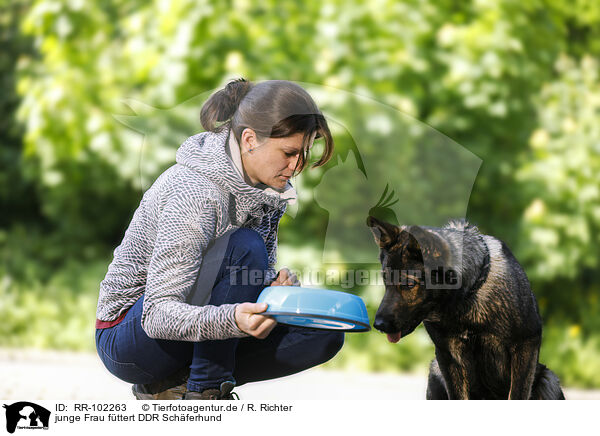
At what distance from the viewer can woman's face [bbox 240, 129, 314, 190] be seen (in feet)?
7.69

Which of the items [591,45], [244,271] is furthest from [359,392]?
[591,45]

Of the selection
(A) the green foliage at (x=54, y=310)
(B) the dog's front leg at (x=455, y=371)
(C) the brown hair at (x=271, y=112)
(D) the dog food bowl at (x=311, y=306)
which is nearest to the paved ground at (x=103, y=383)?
(A) the green foliage at (x=54, y=310)

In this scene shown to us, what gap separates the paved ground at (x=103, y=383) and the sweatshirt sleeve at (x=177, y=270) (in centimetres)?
156

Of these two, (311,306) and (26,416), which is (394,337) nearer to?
(311,306)

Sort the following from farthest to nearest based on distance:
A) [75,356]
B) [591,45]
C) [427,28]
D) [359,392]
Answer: [591,45] < [75,356] < [427,28] < [359,392]

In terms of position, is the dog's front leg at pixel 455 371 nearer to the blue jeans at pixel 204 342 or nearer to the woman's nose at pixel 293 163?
the blue jeans at pixel 204 342

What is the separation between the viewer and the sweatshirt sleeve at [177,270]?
2.19 meters

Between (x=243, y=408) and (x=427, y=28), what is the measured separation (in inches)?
160

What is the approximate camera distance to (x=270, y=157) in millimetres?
2373

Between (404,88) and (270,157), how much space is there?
3352mm

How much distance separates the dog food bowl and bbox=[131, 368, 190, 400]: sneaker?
61 centimetres

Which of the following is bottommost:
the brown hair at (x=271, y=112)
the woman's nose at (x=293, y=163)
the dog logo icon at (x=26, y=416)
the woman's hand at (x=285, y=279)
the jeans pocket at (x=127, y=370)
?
the dog logo icon at (x=26, y=416)

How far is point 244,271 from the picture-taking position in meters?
2.48

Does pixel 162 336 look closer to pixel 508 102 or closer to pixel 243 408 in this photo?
pixel 243 408
